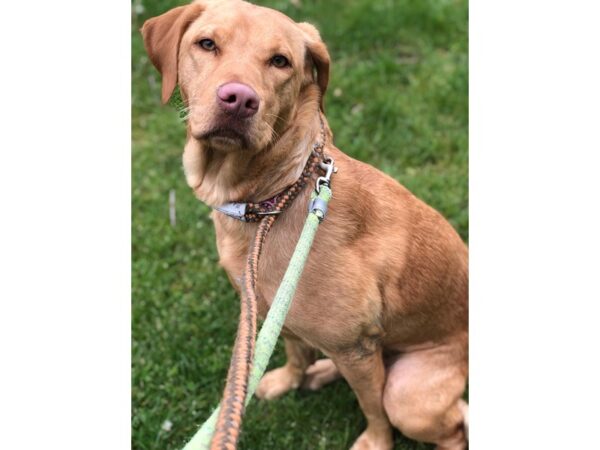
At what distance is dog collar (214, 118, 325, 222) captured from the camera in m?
2.48

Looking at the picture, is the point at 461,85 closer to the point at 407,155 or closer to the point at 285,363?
the point at 407,155

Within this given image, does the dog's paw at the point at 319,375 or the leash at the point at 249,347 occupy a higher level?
the leash at the point at 249,347

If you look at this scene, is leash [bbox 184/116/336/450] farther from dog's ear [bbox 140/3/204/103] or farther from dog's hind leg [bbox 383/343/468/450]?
dog's hind leg [bbox 383/343/468/450]

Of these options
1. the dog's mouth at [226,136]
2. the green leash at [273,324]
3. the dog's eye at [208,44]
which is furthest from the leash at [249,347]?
the dog's eye at [208,44]

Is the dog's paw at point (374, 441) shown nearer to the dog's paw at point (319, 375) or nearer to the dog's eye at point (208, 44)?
the dog's paw at point (319, 375)

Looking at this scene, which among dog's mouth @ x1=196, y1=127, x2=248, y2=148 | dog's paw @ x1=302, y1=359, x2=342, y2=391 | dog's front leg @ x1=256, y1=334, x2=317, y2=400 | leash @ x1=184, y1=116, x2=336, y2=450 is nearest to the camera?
leash @ x1=184, y1=116, x2=336, y2=450

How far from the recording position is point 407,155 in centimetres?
510

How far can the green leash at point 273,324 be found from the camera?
1.47 m

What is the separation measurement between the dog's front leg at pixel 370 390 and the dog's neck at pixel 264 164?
0.85 meters

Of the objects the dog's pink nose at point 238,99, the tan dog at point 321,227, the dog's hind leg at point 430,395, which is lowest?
the dog's hind leg at point 430,395

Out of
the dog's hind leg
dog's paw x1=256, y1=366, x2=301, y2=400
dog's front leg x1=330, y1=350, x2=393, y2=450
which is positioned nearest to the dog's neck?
dog's front leg x1=330, y1=350, x2=393, y2=450

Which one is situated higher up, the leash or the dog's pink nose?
the dog's pink nose

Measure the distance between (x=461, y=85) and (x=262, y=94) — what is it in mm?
3580

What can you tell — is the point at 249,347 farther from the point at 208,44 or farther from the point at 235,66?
the point at 208,44
